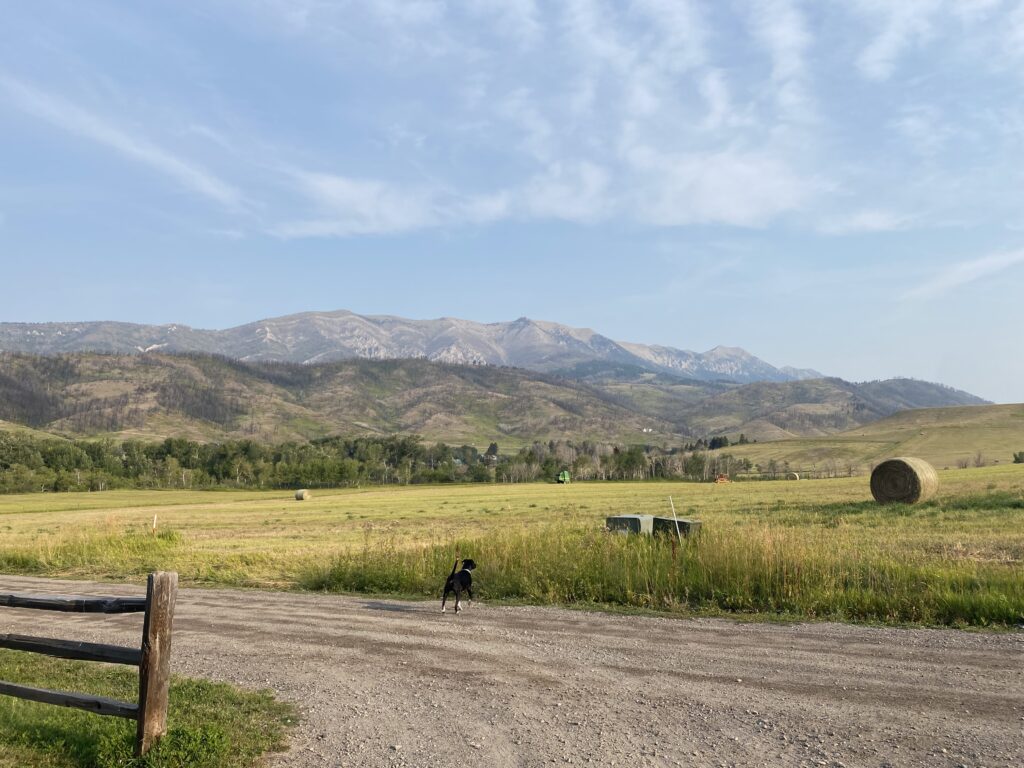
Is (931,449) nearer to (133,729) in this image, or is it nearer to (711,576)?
(711,576)

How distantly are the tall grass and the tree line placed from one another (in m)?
124

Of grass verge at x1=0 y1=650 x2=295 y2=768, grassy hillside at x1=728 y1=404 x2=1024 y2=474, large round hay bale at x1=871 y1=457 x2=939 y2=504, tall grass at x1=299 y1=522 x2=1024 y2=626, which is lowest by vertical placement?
grass verge at x1=0 y1=650 x2=295 y2=768

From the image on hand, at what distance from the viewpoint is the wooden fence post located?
7359 mm

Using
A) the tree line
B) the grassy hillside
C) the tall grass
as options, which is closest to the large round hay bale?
the tall grass

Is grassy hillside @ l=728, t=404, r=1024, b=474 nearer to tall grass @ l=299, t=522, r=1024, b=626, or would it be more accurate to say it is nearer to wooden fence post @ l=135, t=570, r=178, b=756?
tall grass @ l=299, t=522, r=1024, b=626

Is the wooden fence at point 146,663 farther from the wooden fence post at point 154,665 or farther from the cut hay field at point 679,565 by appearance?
the cut hay field at point 679,565

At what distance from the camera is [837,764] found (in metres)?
7.38

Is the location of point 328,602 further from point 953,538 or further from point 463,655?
point 953,538

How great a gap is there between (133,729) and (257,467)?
6011 inches

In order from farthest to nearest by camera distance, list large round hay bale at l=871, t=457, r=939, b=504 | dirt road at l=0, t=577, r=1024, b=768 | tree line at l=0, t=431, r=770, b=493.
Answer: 1. tree line at l=0, t=431, r=770, b=493
2. large round hay bale at l=871, t=457, r=939, b=504
3. dirt road at l=0, t=577, r=1024, b=768

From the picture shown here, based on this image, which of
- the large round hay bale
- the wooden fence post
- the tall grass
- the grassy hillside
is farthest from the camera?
the grassy hillside

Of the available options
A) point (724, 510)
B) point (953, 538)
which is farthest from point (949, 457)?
point (953, 538)

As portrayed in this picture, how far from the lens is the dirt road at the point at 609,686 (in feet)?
25.9

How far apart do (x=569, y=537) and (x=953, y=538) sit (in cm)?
1414
